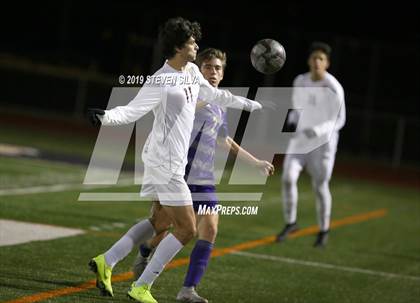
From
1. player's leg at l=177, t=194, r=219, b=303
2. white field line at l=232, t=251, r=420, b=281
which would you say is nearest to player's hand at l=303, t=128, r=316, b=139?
white field line at l=232, t=251, r=420, b=281

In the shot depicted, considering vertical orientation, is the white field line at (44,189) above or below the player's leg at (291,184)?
below

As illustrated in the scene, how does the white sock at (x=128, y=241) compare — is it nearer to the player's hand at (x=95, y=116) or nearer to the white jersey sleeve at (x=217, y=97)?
the white jersey sleeve at (x=217, y=97)

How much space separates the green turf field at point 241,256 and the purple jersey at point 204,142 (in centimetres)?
102

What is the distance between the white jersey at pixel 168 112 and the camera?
691 centimetres

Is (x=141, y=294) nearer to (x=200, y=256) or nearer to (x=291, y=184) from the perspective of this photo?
(x=200, y=256)

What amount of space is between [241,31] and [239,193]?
12860 mm

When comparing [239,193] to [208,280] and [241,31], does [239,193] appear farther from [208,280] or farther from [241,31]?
[241,31]

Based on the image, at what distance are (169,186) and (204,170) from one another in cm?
64

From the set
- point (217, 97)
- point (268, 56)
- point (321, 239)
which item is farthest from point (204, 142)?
point (321, 239)

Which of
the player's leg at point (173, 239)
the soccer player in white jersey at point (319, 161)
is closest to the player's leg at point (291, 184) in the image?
the soccer player in white jersey at point (319, 161)

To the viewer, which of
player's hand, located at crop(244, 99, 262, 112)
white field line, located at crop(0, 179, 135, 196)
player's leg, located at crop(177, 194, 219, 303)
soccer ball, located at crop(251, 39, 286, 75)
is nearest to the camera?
player's leg, located at crop(177, 194, 219, 303)

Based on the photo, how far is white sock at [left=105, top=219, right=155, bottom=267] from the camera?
732 cm

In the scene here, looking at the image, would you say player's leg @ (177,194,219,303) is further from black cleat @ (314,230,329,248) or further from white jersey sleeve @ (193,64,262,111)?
black cleat @ (314,230,329,248)

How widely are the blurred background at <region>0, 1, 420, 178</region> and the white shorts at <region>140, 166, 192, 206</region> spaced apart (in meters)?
19.4
